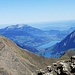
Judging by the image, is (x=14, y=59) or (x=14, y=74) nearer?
(x=14, y=74)

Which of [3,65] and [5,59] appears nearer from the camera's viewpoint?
[3,65]

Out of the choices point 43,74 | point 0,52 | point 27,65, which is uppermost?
point 43,74

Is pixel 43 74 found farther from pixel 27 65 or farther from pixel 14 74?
pixel 27 65

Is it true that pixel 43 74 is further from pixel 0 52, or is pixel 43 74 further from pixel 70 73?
pixel 0 52

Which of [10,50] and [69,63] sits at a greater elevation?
[69,63]

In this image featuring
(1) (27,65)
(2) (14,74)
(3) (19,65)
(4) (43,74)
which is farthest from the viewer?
(1) (27,65)

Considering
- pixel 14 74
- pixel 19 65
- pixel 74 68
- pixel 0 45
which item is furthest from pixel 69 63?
pixel 0 45

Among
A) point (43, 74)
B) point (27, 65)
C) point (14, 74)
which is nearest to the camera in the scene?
point (43, 74)

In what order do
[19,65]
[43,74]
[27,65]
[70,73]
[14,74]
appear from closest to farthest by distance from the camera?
[70,73] → [43,74] → [14,74] → [19,65] → [27,65]

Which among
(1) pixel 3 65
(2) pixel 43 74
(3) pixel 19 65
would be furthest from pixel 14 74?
(2) pixel 43 74
